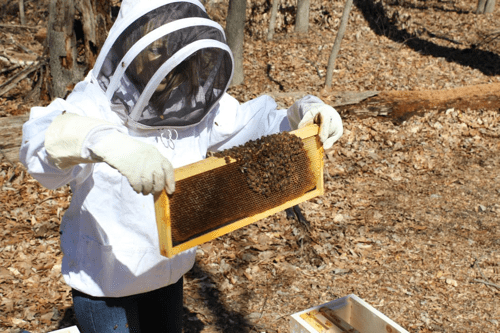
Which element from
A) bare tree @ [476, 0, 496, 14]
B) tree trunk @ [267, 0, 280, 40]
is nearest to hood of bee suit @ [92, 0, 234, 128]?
tree trunk @ [267, 0, 280, 40]

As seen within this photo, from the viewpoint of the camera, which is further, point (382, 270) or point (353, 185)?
point (353, 185)

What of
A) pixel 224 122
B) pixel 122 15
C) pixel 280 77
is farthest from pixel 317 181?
pixel 280 77

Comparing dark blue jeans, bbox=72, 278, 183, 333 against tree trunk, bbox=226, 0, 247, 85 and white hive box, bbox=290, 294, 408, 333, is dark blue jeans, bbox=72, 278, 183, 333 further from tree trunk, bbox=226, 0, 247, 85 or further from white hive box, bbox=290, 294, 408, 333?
tree trunk, bbox=226, 0, 247, 85

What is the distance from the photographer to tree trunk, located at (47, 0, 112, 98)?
618cm

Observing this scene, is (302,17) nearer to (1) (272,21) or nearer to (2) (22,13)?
(1) (272,21)

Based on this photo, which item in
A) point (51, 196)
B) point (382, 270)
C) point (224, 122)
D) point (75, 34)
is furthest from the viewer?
point (75, 34)

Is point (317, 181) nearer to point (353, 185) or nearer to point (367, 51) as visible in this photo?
point (353, 185)

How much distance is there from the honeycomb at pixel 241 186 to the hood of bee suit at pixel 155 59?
350 millimetres

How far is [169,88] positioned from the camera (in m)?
2.40

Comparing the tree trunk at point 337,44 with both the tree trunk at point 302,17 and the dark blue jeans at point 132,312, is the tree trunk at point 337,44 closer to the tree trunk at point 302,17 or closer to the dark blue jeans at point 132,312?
the tree trunk at point 302,17

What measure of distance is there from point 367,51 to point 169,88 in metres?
9.61

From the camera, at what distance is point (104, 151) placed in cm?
192

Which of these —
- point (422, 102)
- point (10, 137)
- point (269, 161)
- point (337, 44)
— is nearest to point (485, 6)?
point (337, 44)

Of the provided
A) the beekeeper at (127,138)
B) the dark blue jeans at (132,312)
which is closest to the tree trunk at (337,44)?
the beekeeper at (127,138)
